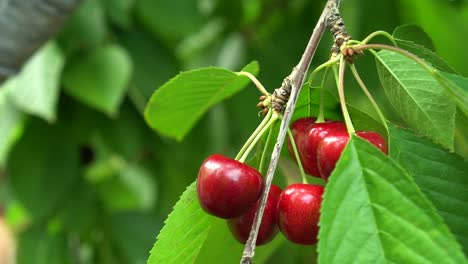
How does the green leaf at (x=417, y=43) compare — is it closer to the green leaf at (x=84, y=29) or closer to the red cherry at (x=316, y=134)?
the red cherry at (x=316, y=134)

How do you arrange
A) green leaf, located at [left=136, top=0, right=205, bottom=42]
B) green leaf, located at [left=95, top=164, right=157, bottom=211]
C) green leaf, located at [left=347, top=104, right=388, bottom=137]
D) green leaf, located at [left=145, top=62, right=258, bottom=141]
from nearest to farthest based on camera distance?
green leaf, located at [left=347, top=104, right=388, bottom=137] → green leaf, located at [left=145, top=62, right=258, bottom=141] → green leaf, located at [left=136, top=0, right=205, bottom=42] → green leaf, located at [left=95, top=164, right=157, bottom=211]

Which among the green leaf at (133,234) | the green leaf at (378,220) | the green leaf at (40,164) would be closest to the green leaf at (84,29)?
the green leaf at (40,164)

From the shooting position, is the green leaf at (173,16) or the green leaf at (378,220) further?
the green leaf at (173,16)

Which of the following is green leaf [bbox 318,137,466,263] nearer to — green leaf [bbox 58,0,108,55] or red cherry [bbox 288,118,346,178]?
red cherry [bbox 288,118,346,178]

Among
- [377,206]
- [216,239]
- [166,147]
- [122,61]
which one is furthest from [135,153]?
[377,206]

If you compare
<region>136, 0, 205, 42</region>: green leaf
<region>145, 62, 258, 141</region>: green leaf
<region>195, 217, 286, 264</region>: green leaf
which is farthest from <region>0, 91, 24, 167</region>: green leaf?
<region>195, 217, 286, 264</region>: green leaf

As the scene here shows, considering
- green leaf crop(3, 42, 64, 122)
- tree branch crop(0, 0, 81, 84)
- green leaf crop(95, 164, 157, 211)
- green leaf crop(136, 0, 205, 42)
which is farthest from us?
green leaf crop(95, 164, 157, 211)
